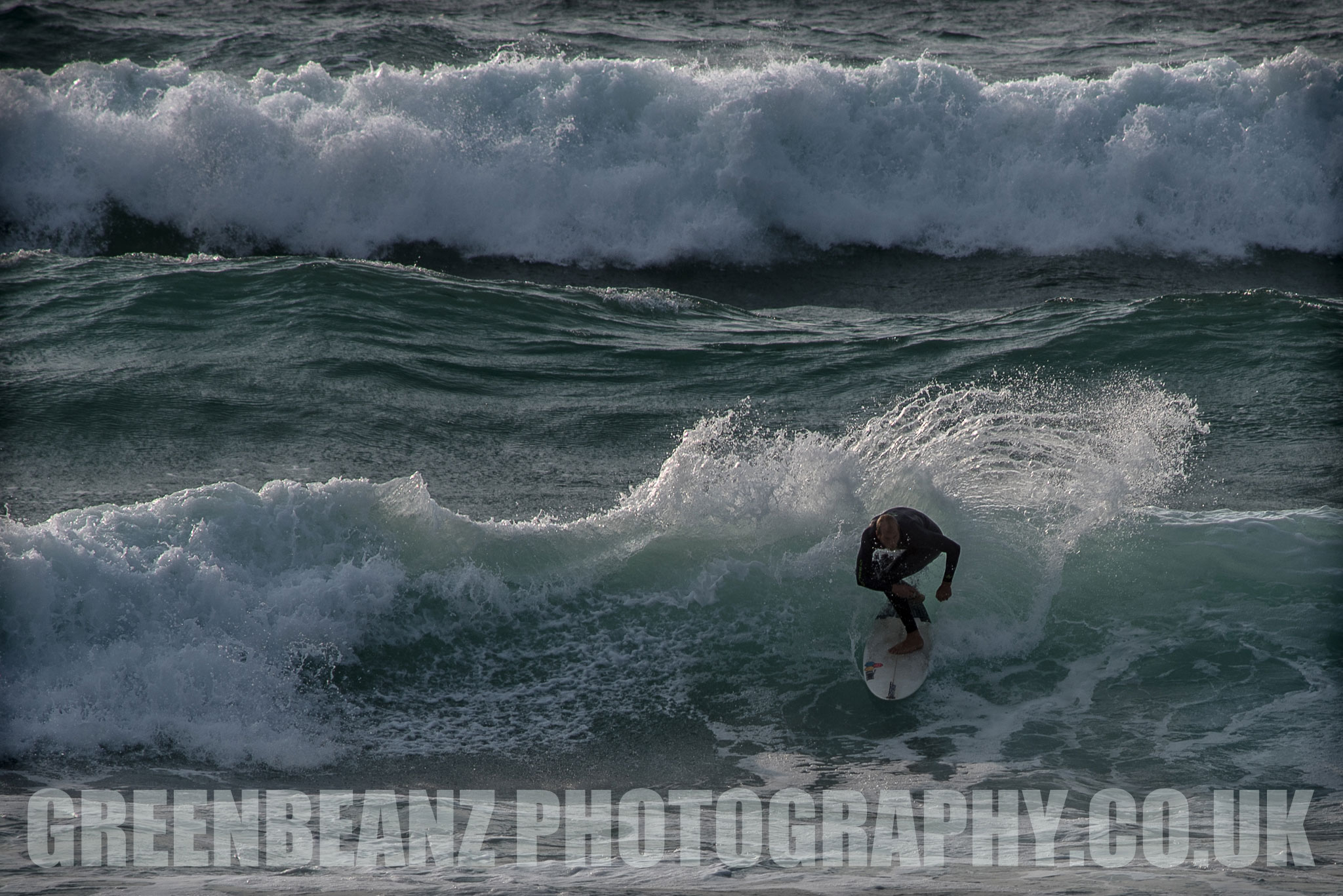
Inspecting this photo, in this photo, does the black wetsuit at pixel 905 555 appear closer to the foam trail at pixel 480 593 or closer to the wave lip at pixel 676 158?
the foam trail at pixel 480 593

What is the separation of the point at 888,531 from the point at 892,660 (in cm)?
110

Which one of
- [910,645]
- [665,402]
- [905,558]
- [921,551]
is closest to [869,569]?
[905,558]

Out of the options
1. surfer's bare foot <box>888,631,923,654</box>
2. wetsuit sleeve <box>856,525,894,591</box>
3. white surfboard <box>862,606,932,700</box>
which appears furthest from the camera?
surfer's bare foot <box>888,631,923,654</box>

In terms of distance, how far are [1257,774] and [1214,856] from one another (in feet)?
5.71

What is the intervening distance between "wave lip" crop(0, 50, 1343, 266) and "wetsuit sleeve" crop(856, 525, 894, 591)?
9.92 meters

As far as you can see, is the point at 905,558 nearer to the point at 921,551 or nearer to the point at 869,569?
the point at 921,551

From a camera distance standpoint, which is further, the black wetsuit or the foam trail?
the black wetsuit

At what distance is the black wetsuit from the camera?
282 inches

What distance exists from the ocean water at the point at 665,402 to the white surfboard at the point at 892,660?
18 centimetres

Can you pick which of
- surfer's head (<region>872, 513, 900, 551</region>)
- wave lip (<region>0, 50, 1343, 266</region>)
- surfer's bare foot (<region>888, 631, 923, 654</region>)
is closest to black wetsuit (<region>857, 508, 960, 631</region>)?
surfer's head (<region>872, 513, 900, 551</region>)

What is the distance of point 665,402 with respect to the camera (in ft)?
38.0

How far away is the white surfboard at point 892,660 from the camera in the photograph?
7293 mm

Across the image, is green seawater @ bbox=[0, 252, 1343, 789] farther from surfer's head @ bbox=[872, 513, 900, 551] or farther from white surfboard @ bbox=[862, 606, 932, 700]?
surfer's head @ bbox=[872, 513, 900, 551]

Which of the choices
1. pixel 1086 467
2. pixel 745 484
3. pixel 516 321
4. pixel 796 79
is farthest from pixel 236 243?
pixel 1086 467
